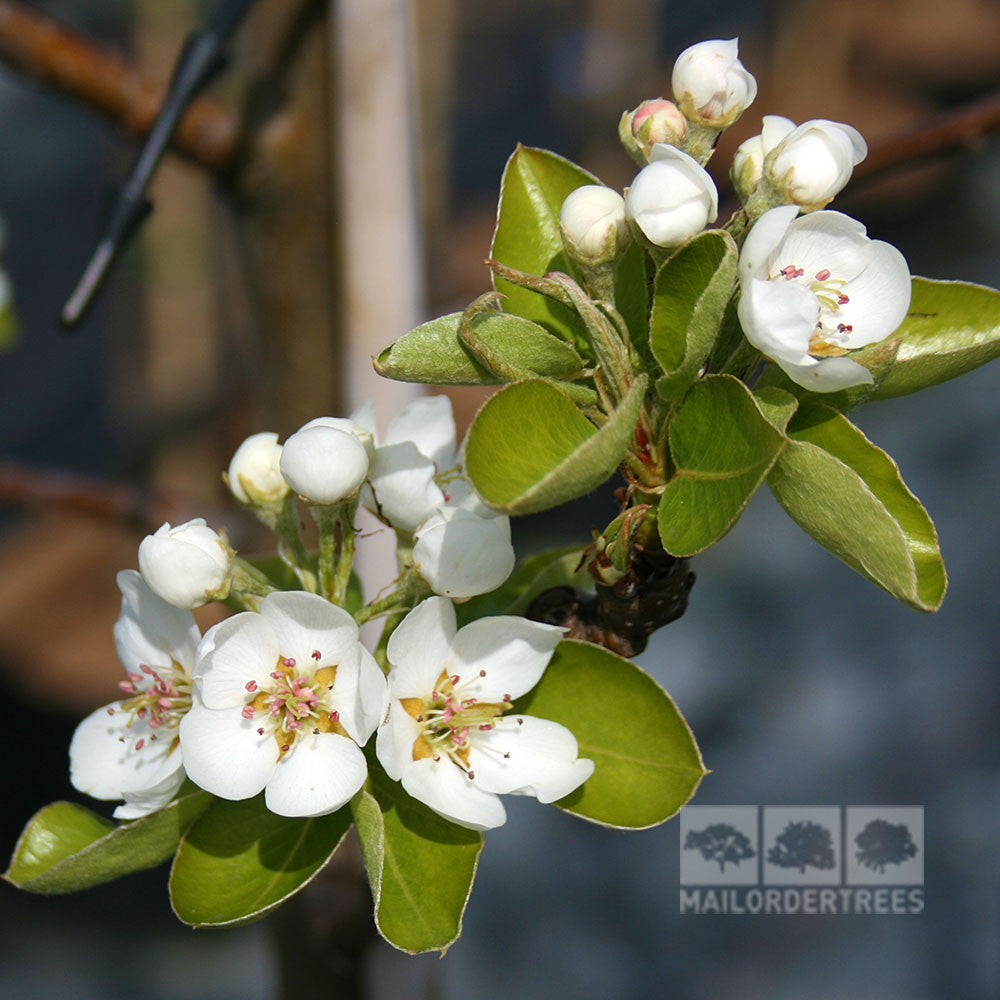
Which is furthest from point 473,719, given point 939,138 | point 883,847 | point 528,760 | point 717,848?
point 939,138

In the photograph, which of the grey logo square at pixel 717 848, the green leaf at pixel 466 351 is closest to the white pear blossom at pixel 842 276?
the green leaf at pixel 466 351

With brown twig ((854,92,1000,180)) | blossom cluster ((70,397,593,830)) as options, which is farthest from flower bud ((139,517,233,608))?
brown twig ((854,92,1000,180))

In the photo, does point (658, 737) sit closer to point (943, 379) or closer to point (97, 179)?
point (943, 379)

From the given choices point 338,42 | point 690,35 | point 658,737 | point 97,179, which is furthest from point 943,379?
point 97,179

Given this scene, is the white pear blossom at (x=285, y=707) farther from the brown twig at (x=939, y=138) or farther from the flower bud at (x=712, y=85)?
the brown twig at (x=939, y=138)

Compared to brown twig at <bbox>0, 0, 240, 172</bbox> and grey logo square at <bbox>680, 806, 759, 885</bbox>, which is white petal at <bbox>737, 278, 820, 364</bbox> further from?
brown twig at <bbox>0, 0, 240, 172</bbox>

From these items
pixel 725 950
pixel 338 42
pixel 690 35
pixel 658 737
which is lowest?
pixel 725 950
